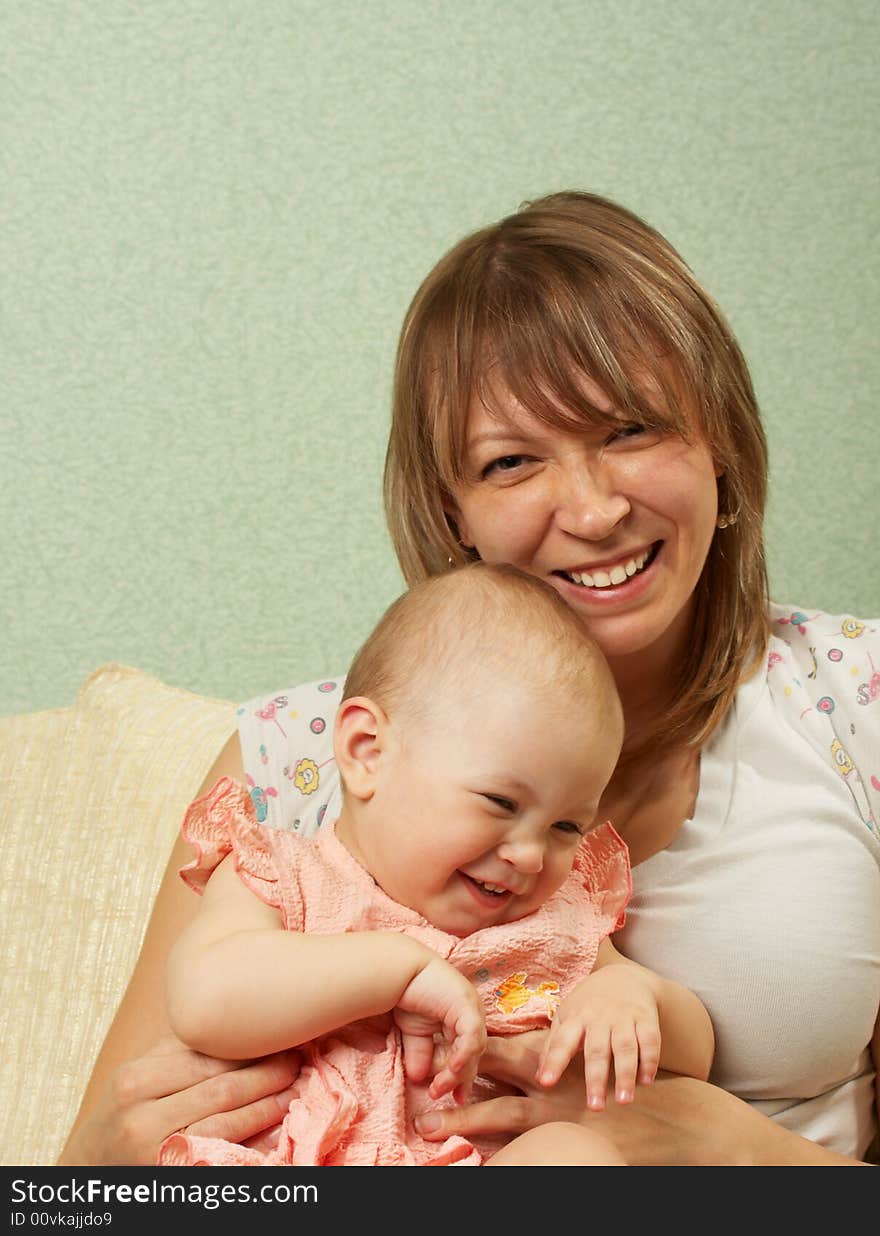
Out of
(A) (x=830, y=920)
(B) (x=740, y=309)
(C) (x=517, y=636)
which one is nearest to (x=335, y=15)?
(B) (x=740, y=309)

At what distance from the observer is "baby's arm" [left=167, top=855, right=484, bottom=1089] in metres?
1.04

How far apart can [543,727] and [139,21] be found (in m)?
1.67

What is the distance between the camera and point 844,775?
1.47 metres

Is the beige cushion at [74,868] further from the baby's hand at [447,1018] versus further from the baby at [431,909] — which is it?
the baby's hand at [447,1018]

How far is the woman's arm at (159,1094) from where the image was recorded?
1104 mm

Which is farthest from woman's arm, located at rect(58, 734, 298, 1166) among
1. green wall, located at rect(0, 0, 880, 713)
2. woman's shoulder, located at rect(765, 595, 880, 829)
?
green wall, located at rect(0, 0, 880, 713)

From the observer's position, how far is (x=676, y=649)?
62.8 inches

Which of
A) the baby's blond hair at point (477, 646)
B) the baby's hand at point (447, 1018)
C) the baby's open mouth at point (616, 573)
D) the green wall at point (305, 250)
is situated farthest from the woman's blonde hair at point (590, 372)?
the green wall at point (305, 250)

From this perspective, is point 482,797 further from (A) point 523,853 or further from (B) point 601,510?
(B) point 601,510

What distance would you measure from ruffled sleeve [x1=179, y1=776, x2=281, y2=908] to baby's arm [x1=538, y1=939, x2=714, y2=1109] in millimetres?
267

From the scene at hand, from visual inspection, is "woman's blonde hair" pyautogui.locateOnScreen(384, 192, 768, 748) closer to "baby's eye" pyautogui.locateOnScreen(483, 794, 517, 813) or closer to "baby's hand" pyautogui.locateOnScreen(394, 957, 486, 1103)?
"baby's eye" pyautogui.locateOnScreen(483, 794, 517, 813)

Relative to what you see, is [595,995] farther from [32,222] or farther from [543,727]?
[32,222]

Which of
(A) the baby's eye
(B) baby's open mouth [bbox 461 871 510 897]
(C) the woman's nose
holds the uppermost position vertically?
(C) the woman's nose
